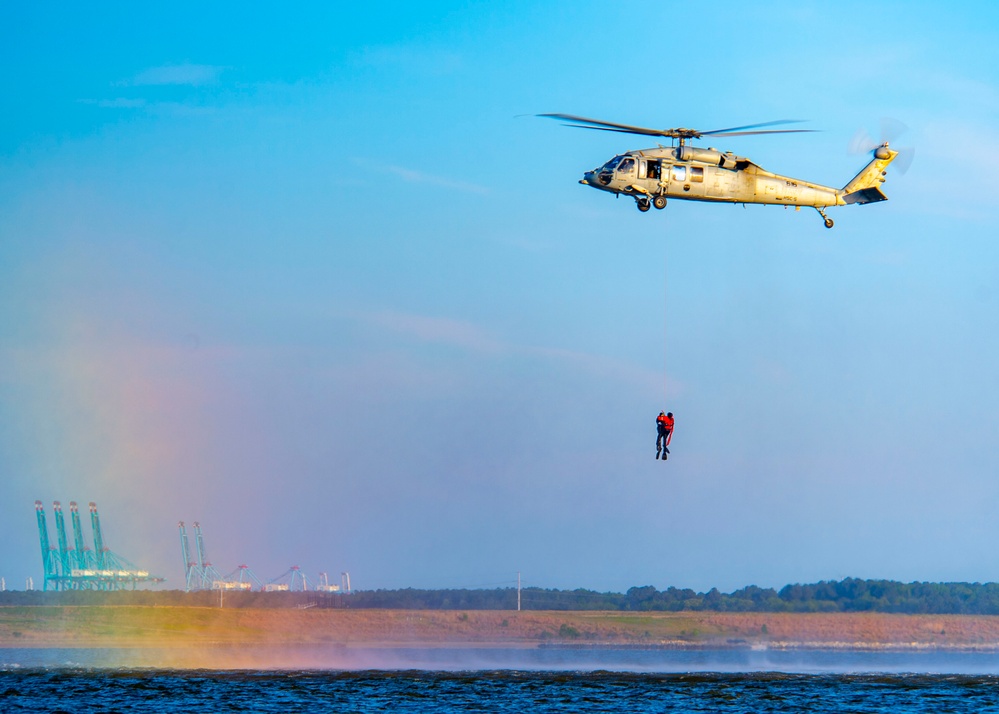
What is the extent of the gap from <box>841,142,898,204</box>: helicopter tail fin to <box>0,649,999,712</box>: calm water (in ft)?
80.5

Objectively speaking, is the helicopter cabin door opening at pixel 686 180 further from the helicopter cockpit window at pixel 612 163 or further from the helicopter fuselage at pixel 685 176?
the helicopter cockpit window at pixel 612 163

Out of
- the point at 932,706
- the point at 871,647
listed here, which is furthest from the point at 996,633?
the point at 932,706

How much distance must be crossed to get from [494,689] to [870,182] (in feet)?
105

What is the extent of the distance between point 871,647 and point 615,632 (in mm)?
29057

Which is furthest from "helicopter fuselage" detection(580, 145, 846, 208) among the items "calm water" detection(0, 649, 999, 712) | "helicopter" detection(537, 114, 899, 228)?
"calm water" detection(0, 649, 999, 712)

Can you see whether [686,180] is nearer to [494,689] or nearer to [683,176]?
[683,176]

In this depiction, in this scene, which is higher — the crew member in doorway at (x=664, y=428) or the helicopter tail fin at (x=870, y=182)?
the helicopter tail fin at (x=870, y=182)

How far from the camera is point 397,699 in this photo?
58.4 meters

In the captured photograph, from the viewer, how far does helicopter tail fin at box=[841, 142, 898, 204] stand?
60844 millimetres

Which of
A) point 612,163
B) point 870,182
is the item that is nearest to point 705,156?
point 612,163

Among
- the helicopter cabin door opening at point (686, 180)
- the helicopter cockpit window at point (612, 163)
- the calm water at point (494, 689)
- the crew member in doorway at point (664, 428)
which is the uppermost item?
the helicopter cockpit window at point (612, 163)

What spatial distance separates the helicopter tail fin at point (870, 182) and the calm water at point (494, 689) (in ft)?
80.5


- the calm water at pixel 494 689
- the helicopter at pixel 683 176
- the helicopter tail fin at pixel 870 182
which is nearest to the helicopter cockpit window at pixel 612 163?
the helicopter at pixel 683 176

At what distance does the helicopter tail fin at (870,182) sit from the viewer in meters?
60.8
